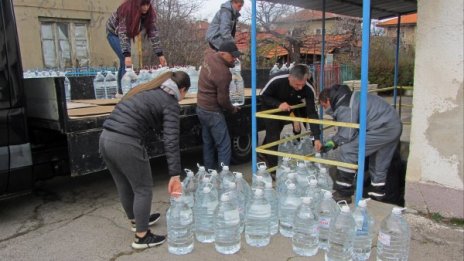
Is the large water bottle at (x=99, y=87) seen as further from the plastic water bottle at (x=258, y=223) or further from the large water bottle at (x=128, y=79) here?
the plastic water bottle at (x=258, y=223)

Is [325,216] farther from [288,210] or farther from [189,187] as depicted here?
[189,187]

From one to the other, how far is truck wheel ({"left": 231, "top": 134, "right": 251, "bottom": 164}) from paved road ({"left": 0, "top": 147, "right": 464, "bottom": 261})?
1345 millimetres

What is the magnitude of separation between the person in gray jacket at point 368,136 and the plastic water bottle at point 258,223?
44.3 inches

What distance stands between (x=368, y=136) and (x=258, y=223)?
1.58 m

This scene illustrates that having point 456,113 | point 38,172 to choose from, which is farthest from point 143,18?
point 456,113

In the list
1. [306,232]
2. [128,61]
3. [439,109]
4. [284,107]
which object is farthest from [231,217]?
[128,61]

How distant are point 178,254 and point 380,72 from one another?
15726 millimetres

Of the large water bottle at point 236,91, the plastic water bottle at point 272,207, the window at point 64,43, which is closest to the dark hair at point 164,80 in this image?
the plastic water bottle at point 272,207

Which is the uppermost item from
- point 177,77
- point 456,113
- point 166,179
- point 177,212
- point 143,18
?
point 143,18

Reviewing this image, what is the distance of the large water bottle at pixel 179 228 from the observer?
3.30 meters

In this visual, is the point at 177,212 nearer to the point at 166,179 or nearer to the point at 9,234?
the point at 9,234

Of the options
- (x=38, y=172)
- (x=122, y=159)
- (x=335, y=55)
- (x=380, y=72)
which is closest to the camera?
(x=122, y=159)

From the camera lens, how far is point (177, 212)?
331 cm

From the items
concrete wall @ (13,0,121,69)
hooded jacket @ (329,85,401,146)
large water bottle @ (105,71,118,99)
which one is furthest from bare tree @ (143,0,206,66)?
hooded jacket @ (329,85,401,146)
